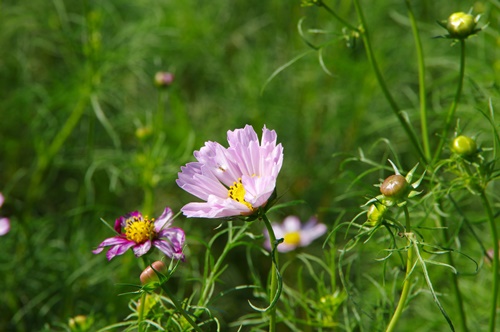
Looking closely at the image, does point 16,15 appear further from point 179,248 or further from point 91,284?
point 179,248

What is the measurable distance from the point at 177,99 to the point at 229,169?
111 centimetres

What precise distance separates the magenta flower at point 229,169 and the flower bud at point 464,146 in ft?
0.71

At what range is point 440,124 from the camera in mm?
1657

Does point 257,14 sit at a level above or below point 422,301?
above

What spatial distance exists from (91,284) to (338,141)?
881 mm

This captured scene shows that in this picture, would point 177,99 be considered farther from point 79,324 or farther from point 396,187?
point 396,187

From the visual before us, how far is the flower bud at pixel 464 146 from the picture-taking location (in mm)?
757

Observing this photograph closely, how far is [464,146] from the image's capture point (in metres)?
0.76

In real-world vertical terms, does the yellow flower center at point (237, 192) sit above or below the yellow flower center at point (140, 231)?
above

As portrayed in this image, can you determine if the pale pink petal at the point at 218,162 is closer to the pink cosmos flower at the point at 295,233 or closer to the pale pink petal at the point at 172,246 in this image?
the pale pink petal at the point at 172,246

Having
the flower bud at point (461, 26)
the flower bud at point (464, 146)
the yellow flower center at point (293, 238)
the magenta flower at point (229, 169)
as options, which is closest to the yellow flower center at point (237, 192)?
the magenta flower at point (229, 169)

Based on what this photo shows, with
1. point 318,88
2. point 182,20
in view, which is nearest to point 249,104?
point 318,88

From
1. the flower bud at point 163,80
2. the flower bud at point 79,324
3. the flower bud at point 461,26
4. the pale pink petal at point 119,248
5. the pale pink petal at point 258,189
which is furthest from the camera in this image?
the flower bud at point 163,80

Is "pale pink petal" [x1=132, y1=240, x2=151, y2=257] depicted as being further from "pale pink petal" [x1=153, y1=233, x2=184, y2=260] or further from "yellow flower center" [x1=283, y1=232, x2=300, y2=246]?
"yellow flower center" [x1=283, y1=232, x2=300, y2=246]
